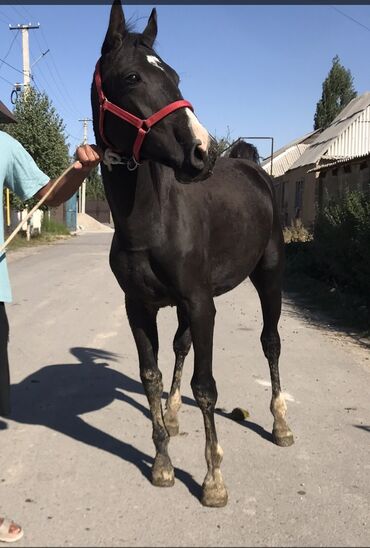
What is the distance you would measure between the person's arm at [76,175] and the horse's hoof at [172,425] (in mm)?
1779

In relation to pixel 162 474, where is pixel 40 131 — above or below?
above

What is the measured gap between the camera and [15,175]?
9.09 ft

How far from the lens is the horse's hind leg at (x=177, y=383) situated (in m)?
3.75

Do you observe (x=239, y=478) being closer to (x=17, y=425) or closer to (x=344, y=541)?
(x=344, y=541)

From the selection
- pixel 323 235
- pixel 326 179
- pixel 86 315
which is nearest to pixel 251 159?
pixel 86 315

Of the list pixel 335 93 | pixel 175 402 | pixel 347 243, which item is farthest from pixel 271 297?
pixel 335 93

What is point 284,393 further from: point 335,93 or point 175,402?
point 335,93

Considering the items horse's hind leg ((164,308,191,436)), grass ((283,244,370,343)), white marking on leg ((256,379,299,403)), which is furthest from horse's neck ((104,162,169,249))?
grass ((283,244,370,343))

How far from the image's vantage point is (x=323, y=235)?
967 cm

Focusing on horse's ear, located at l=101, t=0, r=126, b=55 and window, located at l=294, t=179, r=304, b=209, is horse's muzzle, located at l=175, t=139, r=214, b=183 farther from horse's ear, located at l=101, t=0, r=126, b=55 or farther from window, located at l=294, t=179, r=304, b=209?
window, located at l=294, t=179, r=304, b=209

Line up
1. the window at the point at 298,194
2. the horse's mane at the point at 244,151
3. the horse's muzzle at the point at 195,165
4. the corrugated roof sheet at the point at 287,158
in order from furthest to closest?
the corrugated roof sheet at the point at 287,158 → the window at the point at 298,194 → the horse's mane at the point at 244,151 → the horse's muzzle at the point at 195,165

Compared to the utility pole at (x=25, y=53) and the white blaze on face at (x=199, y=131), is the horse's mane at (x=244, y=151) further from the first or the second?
the utility pole at (x=25, y=53)

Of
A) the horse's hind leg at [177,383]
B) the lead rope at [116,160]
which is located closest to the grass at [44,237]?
the horse's hind leg at [177,383]

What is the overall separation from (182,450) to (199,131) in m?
2.16
